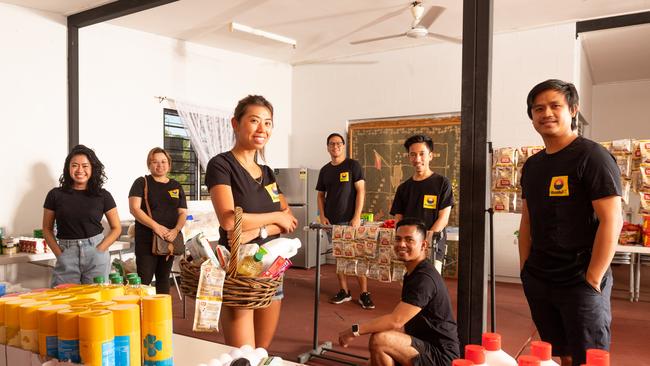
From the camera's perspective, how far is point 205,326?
4.51 ft

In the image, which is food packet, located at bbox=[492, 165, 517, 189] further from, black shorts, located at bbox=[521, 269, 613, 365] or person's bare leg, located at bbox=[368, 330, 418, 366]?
person's bare leg, located at bbox=[368, 330, 418, 366]

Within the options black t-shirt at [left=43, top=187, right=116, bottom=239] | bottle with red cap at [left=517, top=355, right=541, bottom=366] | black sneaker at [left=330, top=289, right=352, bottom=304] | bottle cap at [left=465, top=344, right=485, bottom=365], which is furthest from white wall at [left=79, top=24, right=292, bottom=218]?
bottle with red cap at [left=517, top=355, right=541, bottom=366]

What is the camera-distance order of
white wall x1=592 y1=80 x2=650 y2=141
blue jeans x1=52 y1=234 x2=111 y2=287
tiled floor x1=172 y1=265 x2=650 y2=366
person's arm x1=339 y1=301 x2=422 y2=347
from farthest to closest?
white wall x1=592 y1=80 x2=650 y2=141 < tiled floor x1=172 y1=265 x2=650 y2=366 < blue jeans x1=52 y1=234 x2=111 y2=287 < person's arm x1=339 y1=301 x2=422 y2=347

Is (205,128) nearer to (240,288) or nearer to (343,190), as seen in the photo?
(343,190)

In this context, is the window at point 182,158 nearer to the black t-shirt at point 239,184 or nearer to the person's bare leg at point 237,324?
the black t-shirt at point 239,184

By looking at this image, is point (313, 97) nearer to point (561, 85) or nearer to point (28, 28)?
point (28, 28)

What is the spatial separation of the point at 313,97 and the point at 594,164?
5.81m

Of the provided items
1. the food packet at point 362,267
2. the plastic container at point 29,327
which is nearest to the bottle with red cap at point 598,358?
the plastic container at point 29,327

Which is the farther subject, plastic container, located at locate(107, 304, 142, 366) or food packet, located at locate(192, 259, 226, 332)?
food packet, located at locate(192, 259, 226, 332)

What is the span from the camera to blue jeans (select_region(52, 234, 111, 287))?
10.3 ft

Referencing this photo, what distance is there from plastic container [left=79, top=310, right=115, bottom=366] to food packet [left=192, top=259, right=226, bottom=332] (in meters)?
0.37

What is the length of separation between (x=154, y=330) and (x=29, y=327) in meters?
0.31

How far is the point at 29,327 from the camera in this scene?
1.12 metres

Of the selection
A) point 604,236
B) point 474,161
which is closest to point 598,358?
point 604,236
